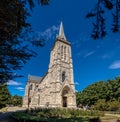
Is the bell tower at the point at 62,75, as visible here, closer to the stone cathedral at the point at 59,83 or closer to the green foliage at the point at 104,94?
the stone cathedral at the point at 59,83

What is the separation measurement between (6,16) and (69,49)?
39.1 metres

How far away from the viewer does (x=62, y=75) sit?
1489 inches

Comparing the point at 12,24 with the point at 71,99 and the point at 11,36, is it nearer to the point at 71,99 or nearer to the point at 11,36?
the point at 11,36

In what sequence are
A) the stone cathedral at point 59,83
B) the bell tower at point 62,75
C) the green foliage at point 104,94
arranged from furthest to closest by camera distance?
the green foliage at point 104,94 < the bell tower at point 62,75 < the stone cathedral at point 59,83

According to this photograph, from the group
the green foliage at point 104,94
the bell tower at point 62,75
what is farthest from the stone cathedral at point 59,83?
the green foliage at point 104,94

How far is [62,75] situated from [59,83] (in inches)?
125

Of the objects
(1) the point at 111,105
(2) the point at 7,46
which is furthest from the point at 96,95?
(2) the point at 7,46

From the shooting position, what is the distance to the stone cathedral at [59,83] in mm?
34750

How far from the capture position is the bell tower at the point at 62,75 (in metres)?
34.9

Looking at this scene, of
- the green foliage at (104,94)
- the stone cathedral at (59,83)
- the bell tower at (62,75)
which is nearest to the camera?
the stone cathedral at (59,83)

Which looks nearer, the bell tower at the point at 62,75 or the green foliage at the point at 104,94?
the bell tower at the point at 62,75

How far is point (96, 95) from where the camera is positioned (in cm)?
4488

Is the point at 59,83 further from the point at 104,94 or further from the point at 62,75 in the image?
the point at 104,94

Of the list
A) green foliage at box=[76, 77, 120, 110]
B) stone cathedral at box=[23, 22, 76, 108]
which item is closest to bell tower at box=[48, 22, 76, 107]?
stone cathedral at box=[23, 22, 76, 108]
